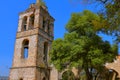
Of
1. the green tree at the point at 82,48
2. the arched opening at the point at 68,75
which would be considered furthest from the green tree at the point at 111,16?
the arched opening at the point at 68,75

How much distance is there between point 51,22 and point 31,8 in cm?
318

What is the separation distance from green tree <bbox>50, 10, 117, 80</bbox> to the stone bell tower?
17.2 feet

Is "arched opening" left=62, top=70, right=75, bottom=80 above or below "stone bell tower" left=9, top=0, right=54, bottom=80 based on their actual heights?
below

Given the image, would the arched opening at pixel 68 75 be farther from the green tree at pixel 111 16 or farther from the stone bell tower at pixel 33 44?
the green tree at pixel 111 16

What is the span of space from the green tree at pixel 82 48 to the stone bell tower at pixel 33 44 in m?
5.25

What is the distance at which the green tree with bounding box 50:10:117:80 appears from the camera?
62.6 ft

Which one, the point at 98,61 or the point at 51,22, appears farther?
the point at 51,22

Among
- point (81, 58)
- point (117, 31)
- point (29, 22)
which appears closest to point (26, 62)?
point (29, 22)

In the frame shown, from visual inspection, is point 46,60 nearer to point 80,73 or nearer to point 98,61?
point 80,73

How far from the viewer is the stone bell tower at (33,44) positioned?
84.2ft

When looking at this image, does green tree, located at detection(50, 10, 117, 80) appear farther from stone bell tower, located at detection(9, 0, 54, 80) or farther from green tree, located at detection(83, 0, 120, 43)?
green tree, located at detection(83, 0, 120, 43)

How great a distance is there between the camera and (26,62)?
1027 inches

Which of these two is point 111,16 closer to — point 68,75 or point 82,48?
point 82,48

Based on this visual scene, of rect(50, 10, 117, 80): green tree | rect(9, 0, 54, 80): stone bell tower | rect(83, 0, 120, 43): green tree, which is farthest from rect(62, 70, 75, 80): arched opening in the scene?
rect(83, 0, 120, 43): green tree
